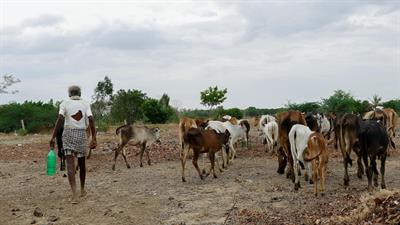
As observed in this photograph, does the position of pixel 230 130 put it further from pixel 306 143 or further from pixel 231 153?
pixel 306 143

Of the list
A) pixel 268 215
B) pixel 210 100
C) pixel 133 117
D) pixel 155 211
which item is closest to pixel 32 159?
pixel 155 211

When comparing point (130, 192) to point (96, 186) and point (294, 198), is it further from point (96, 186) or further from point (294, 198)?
point (294, 198)

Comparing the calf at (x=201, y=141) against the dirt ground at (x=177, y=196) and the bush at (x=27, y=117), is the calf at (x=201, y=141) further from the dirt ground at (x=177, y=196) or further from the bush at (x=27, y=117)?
the bush at (x=27, y=117)

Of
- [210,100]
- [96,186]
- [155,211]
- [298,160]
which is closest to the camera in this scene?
[155,211]

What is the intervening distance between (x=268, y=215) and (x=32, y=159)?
12648 mm

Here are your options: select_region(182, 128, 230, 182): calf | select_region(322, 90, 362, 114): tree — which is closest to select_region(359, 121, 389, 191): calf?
select_region(182, 128, 230, 182): calf

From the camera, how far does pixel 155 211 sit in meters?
8.93

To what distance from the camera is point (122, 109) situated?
138 ft

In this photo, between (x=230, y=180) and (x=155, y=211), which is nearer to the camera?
(x=155, y=211)

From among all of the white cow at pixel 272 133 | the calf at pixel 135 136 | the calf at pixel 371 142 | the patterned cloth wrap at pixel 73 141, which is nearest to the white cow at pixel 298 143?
the calf at pixel 371 142

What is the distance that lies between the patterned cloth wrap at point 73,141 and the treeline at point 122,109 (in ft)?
92.9

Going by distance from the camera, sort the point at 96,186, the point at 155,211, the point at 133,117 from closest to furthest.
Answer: the point at 155,211
the point at 96,186
the point at 133,117

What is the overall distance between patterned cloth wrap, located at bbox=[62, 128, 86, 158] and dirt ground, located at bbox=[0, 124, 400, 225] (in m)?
1.01

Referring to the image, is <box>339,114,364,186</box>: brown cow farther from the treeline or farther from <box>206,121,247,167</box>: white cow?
the treeline
